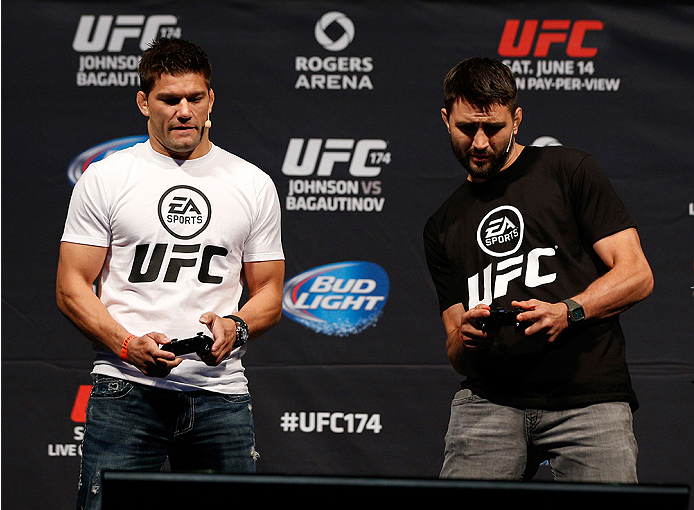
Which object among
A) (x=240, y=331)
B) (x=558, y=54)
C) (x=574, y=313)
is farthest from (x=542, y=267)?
(x=558, y=54)

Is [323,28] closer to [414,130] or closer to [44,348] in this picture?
[414,130]

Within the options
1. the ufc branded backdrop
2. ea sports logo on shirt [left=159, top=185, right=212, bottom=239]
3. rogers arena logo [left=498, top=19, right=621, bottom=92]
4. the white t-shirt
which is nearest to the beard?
the white t-shirt

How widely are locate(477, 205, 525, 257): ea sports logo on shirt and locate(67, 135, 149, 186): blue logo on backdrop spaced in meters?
1.95

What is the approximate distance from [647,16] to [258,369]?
2490 mm

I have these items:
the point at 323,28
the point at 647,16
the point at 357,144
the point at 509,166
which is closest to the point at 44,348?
the point at 357,144

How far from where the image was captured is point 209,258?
215 cm

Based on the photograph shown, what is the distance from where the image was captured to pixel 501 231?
2.20 m

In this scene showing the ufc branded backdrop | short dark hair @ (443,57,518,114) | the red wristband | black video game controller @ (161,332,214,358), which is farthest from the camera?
the ufc branded backdrop

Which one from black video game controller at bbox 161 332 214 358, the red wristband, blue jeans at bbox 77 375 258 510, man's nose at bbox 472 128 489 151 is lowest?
blue jeans at bbox 77 375 258 510

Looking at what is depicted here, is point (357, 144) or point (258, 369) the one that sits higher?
point (357, 144)

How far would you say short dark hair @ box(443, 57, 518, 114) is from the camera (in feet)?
7.02

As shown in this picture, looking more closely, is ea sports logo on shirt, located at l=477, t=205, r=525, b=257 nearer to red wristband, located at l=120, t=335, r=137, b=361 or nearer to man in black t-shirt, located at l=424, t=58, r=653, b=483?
man in black t-shirt, located at l=424, t=58, r=653, b=483

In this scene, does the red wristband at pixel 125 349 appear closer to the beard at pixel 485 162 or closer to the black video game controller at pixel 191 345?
the black video game controller at pixel 191 345

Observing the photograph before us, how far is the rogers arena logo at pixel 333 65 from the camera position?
3482 millimetres
